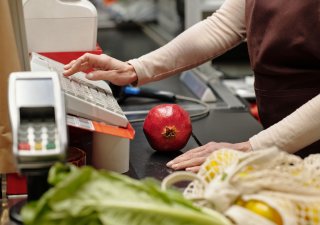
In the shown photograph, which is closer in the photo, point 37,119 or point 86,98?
point 37,119

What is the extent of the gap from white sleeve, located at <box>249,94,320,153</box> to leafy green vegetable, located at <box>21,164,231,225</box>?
1.70ft

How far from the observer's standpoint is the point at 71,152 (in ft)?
4.24

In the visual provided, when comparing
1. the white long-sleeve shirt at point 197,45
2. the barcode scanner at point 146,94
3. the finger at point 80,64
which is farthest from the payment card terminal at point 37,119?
the barcode scanner at point 146,94

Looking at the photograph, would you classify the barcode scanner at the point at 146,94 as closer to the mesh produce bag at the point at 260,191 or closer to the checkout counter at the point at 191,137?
the checkout counter at the point at 191,137

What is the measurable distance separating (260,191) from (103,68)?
29.0 inches

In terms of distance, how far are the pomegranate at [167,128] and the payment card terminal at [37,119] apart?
49 cm

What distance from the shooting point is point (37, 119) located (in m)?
0.94

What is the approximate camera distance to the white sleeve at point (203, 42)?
5.55ft

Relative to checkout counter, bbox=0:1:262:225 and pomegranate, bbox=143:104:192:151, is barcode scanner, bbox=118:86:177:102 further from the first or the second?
pomegranate, bbox=143:104:192:151

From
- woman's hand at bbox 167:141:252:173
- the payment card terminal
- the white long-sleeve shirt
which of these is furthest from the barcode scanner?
the payment card terminal

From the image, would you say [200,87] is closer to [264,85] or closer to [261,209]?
[264,85]

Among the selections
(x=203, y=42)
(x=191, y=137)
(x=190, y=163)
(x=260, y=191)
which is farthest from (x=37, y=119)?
(x=203, y=42)

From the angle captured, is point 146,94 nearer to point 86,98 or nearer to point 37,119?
point 86,98

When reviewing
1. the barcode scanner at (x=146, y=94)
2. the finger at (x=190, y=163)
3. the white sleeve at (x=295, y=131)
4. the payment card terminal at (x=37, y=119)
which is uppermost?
the payment card terminal at (x=37, y=119)
